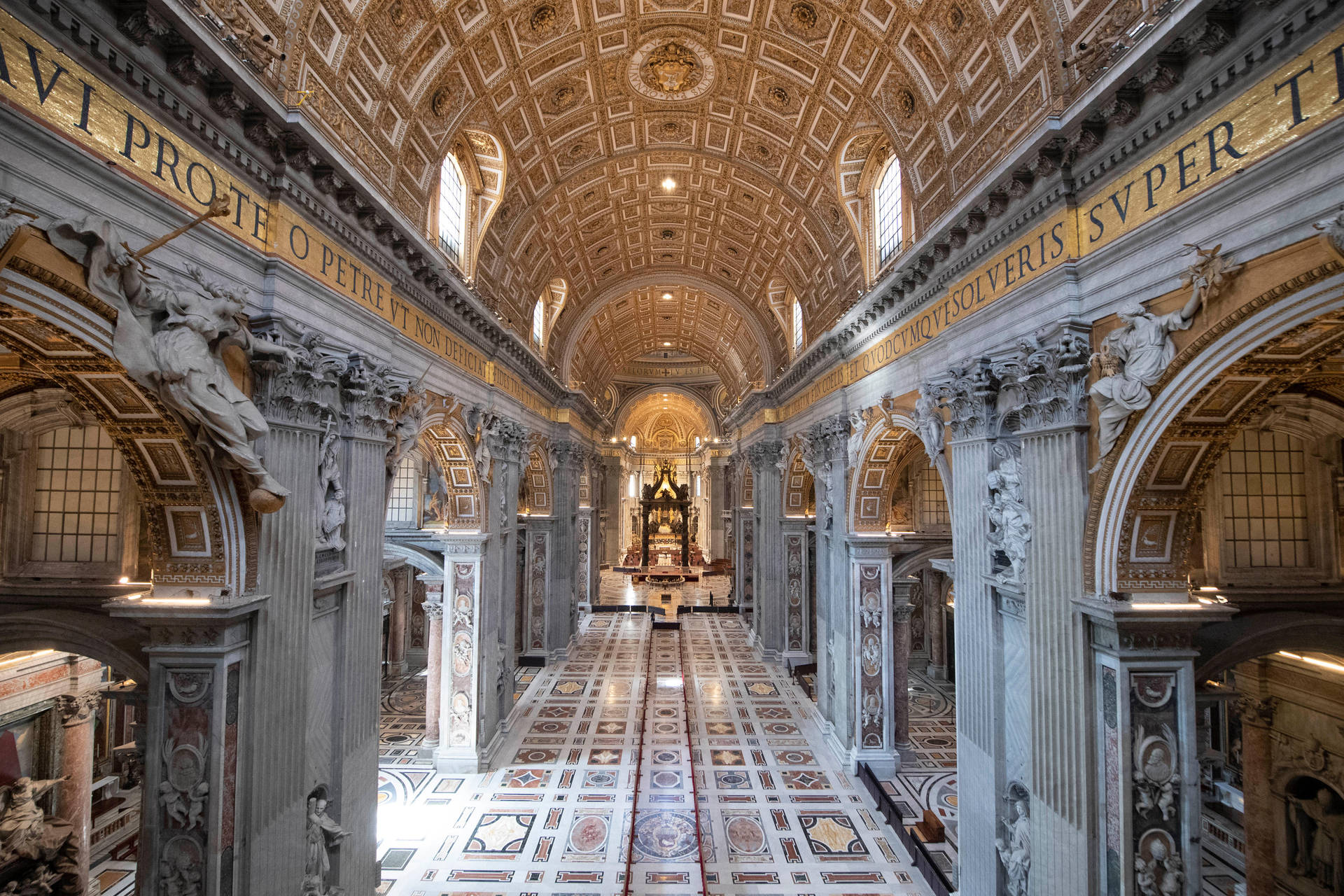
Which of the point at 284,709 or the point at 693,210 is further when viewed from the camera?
the point at 693,210

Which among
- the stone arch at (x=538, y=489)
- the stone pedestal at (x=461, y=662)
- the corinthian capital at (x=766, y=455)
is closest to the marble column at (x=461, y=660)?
the stone pedestal at (x=461, y=662)

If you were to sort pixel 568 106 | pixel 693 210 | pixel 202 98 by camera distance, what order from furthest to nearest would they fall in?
pixel 693 210 < pixel 568 106 < pixel 202 98

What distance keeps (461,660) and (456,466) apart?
166 inches

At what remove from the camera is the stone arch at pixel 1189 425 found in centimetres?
457

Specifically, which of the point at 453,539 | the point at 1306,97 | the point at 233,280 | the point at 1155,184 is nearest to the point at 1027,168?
the point at 1155,184

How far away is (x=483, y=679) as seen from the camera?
13633 millimetres

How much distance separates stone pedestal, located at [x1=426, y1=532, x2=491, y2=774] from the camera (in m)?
13.3

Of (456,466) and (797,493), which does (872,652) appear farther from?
(456,466)

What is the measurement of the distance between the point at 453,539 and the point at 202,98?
30.8 feet

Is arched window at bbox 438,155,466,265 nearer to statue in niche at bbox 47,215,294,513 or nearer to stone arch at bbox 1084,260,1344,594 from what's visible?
statue in niche at bbox 47,215,294,513

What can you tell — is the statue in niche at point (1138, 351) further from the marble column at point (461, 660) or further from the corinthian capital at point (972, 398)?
the marble column at point (461, 660)

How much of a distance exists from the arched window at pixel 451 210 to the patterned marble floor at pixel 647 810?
1058 cm

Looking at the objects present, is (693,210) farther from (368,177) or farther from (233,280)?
(233,280)

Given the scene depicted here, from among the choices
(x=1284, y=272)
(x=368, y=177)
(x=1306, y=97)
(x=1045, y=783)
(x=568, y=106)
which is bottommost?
(x=1045, y=783)
